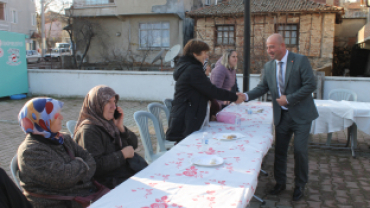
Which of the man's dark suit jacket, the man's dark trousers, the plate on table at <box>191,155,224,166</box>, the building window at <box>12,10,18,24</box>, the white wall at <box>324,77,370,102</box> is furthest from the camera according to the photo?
the building window at <box>12,10,18,24</box>

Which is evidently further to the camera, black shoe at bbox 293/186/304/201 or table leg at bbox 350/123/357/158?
table leg at bbox 350/123/357/158

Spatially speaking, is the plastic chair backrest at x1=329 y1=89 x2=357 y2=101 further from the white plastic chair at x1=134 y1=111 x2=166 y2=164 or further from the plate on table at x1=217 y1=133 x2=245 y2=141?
the white plastic chair at x1=134 y1=111 x2=166 y2=164

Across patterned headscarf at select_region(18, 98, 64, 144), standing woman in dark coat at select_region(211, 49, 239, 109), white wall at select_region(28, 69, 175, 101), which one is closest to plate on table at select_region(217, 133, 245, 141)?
patterned headscarf at select_region(18, 98, 64, 144)

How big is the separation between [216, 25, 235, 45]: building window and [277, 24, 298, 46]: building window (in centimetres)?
241

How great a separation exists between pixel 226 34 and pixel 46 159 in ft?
49.8

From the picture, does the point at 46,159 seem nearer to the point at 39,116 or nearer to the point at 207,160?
the point at 39,116

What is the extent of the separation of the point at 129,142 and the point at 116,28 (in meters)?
15.9

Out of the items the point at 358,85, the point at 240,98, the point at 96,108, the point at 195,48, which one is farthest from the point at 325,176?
the point at 358,85

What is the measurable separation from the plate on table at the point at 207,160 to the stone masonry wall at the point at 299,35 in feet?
43.3

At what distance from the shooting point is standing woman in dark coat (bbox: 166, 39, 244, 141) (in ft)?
11.2

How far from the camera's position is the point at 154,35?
1720 centimetres

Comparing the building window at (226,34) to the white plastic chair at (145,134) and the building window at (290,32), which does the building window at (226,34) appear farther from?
the white plastic chair at (145,134)

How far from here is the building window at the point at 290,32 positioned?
50.6ft

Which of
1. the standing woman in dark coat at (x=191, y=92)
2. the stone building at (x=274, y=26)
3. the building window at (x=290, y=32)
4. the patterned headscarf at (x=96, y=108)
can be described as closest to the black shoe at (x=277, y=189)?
the standing woman in dark coat at (x=191, y=92)
